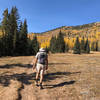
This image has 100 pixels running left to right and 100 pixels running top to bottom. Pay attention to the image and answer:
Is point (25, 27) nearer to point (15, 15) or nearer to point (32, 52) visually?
point (15, 15)

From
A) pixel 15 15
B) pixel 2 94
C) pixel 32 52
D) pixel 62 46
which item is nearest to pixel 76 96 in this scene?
pixel 2 94

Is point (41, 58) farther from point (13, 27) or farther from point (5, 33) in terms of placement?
point (13, 27)

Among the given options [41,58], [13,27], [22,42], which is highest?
[13,27]

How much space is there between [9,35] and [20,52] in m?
7.42

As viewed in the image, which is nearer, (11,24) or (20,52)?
(11,24)

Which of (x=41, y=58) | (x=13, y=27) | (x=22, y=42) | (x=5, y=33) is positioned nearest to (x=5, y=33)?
(x=5, y=33)

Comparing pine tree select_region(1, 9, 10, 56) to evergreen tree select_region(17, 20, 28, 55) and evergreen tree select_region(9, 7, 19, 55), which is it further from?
evergreen tree select_region(17, 20, 28, 55)

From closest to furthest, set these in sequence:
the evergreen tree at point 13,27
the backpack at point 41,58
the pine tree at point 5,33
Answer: the backpack at point 41,58 < the pine tree at point 5,33 < the evergreen tree at point 13,27

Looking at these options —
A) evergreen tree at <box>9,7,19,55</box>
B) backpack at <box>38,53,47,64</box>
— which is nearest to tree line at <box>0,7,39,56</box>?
evergreen tree at <box>9,7,19,55</box>

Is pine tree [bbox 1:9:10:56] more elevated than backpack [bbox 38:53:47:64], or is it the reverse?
pine tree [bbox 1:9:10:56]

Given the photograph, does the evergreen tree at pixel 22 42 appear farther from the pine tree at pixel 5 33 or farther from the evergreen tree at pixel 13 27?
the pine tree at pixel 5 33

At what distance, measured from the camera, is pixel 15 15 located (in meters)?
39.0

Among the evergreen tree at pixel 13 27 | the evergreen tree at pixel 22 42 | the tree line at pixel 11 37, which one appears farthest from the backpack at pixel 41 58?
the evergreen tree at pixel 22 42

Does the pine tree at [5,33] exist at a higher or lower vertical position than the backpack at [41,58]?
higher
